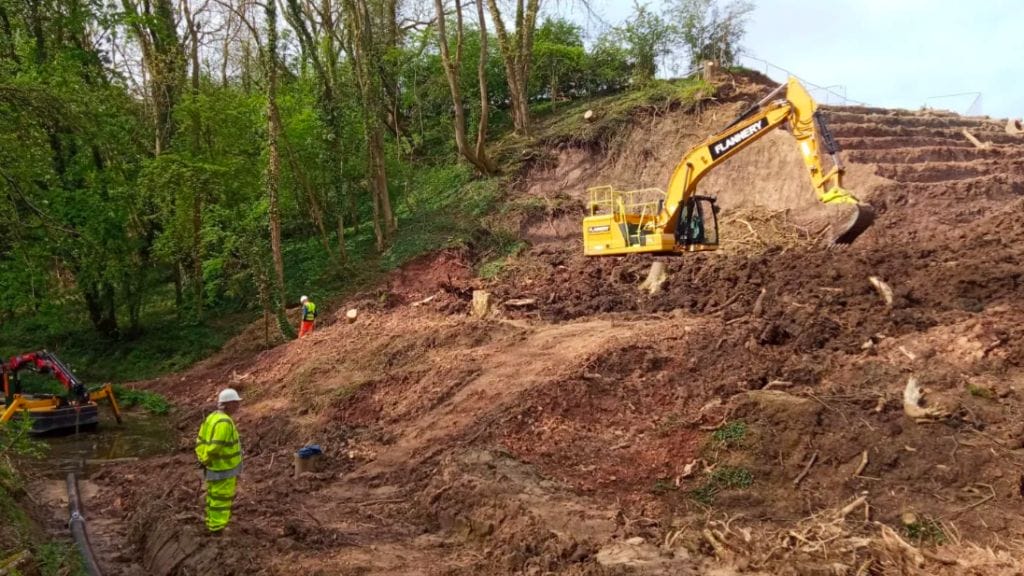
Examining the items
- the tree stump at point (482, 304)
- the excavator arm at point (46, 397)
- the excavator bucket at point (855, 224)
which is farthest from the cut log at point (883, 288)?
the excavator arm at point (46, 397)

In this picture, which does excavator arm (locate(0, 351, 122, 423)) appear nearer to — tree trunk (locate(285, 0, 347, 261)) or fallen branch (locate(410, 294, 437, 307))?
fallen branch (locate(410, 294, 437, 307))

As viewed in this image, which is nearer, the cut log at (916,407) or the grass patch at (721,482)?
the grass patch at (721,482)

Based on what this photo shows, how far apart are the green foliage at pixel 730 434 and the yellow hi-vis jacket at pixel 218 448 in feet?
17.2

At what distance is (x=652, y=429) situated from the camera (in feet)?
30.7

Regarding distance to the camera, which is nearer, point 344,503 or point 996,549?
point 996,549

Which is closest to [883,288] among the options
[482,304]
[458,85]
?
[482,304]

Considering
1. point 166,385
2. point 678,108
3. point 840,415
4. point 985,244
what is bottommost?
point 166,385

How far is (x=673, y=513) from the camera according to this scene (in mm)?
7480

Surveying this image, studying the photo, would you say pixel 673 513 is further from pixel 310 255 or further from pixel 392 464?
pixel 310 255

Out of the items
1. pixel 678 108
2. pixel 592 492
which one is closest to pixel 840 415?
pixel 592 492

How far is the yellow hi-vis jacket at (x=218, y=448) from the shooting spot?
6945 mm

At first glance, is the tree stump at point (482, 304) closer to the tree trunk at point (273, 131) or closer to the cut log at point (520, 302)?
the cut log at point (520, 302)

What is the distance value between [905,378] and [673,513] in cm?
392

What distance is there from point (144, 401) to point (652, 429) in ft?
41.3
